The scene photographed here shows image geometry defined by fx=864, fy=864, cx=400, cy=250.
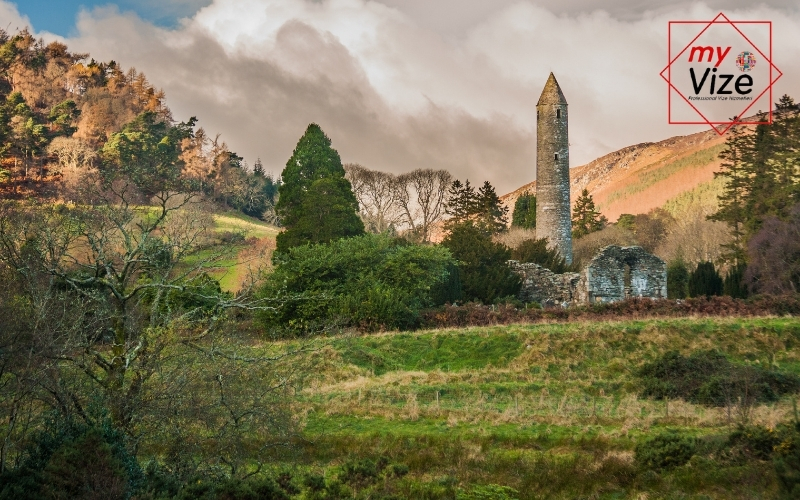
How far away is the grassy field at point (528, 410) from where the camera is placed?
11.3 m

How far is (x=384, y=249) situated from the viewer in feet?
105

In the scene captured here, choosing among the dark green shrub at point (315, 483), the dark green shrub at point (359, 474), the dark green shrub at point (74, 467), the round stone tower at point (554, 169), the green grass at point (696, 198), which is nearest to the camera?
the dark green shrub at point (74, 467)

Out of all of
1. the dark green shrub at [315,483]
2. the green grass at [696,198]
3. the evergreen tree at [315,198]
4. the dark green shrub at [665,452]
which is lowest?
the dark green shrub at [315,483]

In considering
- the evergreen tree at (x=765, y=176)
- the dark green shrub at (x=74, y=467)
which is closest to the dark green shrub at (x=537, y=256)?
the evergreen tree at (x=765, y=176)

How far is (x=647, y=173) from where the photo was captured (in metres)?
98.3

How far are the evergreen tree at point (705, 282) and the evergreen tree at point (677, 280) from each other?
3.76 metres

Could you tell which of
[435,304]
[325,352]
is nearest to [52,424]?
[325,352]

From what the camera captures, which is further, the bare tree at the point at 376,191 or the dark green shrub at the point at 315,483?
the bare tree at the point at 376,191

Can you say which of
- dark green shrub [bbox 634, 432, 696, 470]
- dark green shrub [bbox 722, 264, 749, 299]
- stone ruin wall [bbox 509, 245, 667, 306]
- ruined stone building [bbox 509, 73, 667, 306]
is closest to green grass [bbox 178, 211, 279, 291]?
stone ruin wall [bbox 509, 245, 667, 306]

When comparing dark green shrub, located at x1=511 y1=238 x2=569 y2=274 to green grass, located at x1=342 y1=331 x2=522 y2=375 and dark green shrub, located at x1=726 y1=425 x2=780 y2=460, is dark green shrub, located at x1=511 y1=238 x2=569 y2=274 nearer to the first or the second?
green grass, located at x1=342 y1=331 x2=522 y2=375

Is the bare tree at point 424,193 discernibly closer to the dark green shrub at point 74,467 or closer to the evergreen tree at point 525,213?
the evergreen tree at point 525,213

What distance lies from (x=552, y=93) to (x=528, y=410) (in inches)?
1409

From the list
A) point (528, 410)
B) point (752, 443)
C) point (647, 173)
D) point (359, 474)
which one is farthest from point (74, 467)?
point (647, 173)

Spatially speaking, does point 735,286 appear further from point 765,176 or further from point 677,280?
point 765,176
